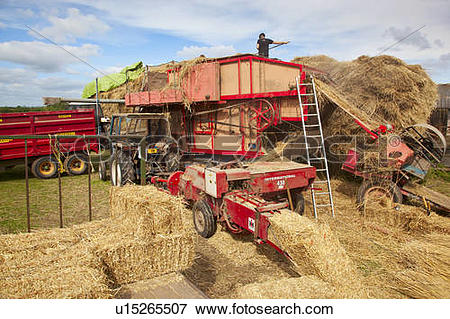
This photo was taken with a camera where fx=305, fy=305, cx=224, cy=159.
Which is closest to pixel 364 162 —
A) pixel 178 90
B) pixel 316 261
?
pixel 316 261

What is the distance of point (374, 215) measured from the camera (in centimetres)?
596

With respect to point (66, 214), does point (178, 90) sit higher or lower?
Result: higher

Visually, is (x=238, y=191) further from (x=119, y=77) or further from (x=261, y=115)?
(x=119, y=77)

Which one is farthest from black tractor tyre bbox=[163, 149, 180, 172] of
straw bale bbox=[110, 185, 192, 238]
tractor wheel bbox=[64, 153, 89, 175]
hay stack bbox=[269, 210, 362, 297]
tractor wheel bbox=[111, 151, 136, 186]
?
hay stack bbox=[269, 210, 362, 297]

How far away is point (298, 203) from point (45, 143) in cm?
978

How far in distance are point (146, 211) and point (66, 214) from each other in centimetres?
402

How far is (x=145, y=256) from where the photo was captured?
3.39 meters

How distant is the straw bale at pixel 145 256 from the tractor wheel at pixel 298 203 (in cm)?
283

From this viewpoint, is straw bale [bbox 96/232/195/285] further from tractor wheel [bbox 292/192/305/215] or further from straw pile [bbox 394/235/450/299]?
tractor wheel [bbox 292/192/305/215]

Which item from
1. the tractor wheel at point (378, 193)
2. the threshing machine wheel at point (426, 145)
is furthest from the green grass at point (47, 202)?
the threshing machine wheel at point (426, 145)

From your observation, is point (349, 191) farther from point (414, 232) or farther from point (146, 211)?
point (146, 211)

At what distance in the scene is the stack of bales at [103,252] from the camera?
2604mm

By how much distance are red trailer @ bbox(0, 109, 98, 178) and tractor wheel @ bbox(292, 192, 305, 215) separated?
8.49 m

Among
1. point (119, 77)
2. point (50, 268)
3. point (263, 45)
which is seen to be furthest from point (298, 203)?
point (119, 77)
